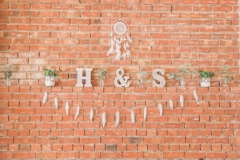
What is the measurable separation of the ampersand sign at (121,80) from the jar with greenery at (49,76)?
66 centimetres

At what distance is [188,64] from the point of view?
111 inches

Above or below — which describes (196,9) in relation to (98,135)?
above

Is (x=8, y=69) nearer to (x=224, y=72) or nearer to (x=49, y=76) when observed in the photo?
(x=49, y=76)

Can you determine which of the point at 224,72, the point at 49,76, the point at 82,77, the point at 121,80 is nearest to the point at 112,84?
the point at 121,80

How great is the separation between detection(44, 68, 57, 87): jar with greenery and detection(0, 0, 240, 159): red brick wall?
8 centimetres

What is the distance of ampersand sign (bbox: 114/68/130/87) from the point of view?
2.75m

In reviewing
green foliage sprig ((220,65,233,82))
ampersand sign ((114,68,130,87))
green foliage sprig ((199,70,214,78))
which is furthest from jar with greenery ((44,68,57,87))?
green foliage sprig ((220,65,233,82))

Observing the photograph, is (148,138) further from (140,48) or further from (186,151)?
(140,48)

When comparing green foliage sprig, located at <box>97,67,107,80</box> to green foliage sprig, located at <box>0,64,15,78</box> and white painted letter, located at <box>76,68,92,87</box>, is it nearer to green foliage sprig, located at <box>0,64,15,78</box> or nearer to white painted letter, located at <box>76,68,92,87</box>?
white painted letter, located at <box>76,68,92,87</box>

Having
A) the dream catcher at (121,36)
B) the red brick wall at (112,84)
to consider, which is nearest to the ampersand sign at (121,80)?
the red brick wall at (112,84)

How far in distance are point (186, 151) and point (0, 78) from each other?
214 cm

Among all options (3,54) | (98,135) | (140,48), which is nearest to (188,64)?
(140,48)

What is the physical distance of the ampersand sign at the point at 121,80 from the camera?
275 centimetres

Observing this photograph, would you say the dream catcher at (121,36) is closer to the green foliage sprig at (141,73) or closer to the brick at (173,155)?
the green foliage sprig at (141,73)
